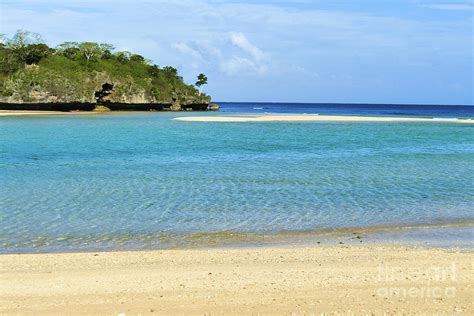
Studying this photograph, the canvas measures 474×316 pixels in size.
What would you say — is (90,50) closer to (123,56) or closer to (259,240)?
(123,56)

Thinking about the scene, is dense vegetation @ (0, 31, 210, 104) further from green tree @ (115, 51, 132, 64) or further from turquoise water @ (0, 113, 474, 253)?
turquoise water @ (0, 113, 474, 253)

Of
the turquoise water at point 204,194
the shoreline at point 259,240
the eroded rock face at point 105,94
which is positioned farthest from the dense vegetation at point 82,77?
the shoreline at point 259,240

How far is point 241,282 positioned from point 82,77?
130029mm

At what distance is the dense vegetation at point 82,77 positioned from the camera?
121m

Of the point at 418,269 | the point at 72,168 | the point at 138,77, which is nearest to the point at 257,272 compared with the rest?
the point at 418,269

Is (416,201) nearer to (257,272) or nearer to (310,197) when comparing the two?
(310,197)

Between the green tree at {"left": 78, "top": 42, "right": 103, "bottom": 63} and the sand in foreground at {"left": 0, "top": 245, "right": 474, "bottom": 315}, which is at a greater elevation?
the green tree at {"left": 78, "top": 42, "right": 103, "bottom": 63}

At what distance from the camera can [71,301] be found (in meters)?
7.98

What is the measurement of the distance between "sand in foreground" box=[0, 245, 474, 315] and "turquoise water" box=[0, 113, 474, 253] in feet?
6.56

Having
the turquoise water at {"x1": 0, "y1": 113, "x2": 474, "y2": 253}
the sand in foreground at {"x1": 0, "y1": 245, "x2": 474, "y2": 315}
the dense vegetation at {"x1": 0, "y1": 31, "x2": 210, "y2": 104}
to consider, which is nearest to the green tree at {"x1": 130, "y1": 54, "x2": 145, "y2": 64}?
the dense vegetation at {"x1": 0, "y1": 31, "x2": 210, "y2": 104}

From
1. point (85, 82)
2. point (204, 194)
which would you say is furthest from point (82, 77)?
point (204, 194)

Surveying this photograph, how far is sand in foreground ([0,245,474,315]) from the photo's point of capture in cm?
781

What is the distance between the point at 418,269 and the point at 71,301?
20.4 ft

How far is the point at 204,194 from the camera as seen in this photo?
19.0 meters
